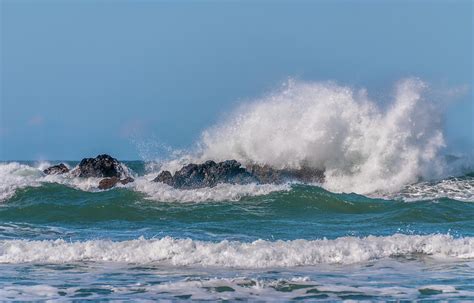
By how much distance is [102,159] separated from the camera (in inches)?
826

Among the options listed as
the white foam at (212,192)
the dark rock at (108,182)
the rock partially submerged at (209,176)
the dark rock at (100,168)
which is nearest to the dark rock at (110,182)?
the dark rock at (108,182)

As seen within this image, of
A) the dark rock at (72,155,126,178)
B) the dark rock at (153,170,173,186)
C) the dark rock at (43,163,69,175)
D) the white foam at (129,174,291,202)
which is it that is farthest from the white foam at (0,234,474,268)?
the dark rock at (43,163,69,175)

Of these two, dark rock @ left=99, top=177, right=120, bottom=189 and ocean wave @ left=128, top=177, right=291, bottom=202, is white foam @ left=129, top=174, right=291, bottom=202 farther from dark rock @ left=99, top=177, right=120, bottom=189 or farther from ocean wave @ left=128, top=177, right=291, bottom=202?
dark rock @ left=99, top=177, right=120, bottom=189

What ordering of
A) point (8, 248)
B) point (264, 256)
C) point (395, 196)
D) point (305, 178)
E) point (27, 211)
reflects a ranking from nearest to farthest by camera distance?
point (264, 256) < point (8, 248) < point (27, 211) < point (395, 196) < point (305, 178)

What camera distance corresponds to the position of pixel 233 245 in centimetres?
1020

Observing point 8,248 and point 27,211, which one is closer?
point 8,248

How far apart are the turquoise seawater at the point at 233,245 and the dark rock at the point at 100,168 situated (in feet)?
9.80

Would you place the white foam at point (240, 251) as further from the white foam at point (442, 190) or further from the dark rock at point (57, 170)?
the dark rock at point (57, 170)

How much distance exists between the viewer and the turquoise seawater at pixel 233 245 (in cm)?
789

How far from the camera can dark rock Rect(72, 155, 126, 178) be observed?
20.4 m

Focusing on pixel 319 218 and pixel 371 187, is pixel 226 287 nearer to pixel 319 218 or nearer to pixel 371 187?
pixel 319 218

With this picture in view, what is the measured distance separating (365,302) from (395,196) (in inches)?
434

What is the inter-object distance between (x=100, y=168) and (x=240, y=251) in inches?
453

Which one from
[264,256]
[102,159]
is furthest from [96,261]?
[102,159]
